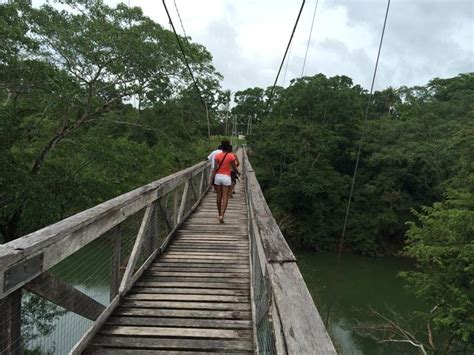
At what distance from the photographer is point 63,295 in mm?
2004

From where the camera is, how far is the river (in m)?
14.5

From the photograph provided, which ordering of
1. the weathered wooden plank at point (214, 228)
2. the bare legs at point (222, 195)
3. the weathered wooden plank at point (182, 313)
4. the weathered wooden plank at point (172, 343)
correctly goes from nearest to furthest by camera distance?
the weathered wooden plank at point (172, 343), the weathered wooden plank at point (182, 313), the weathered wooden plank at point (214, 228), the bare legs at point (222, 195)

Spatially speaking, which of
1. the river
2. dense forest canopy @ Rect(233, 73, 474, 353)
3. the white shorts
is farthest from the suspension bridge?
dense forest canopy @ Rect(233, 73, 474, 353)

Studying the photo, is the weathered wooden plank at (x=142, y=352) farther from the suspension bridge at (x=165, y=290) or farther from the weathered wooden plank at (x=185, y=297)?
the weathered wooden plank at (x=185, y=297)

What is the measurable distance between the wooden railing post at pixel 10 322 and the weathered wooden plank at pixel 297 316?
0.92 metres

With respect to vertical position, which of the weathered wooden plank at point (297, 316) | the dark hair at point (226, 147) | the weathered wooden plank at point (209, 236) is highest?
the dark hair at point (226, 147)

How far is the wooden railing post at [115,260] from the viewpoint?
2.65 metres

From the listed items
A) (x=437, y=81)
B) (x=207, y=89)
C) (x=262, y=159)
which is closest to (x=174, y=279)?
(x=207, y=89)

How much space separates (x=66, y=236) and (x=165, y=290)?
1.48 metres

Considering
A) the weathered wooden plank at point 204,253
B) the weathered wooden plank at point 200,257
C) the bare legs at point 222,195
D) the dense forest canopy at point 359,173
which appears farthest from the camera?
the dense forest canopy at point 359,173

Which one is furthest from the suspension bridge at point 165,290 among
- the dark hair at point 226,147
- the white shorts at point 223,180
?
the dark hair at point 226,147

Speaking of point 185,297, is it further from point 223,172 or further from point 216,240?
point 223,172

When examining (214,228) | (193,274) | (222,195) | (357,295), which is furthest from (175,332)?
(357,295)

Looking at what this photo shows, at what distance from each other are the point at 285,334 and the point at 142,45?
11.3m
